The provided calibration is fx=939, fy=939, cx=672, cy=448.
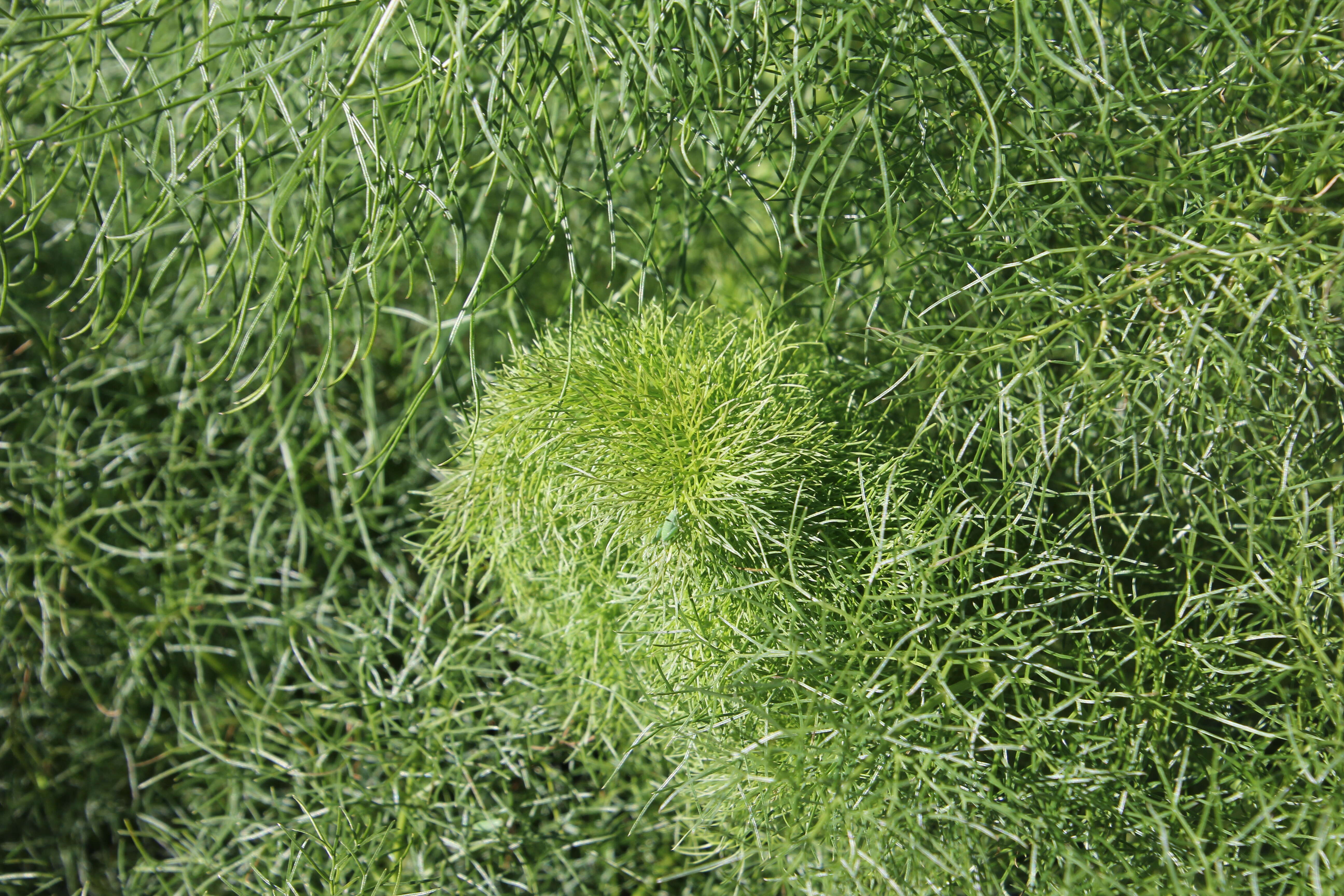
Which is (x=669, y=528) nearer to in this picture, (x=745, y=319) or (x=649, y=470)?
(x=649, y=470)

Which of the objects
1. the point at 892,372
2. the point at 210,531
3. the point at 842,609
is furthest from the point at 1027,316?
the point at 210,531

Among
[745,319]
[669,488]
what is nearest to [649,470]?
[669,488]

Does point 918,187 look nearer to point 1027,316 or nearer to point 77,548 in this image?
point 1027,316

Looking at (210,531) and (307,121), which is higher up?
(307,121)
